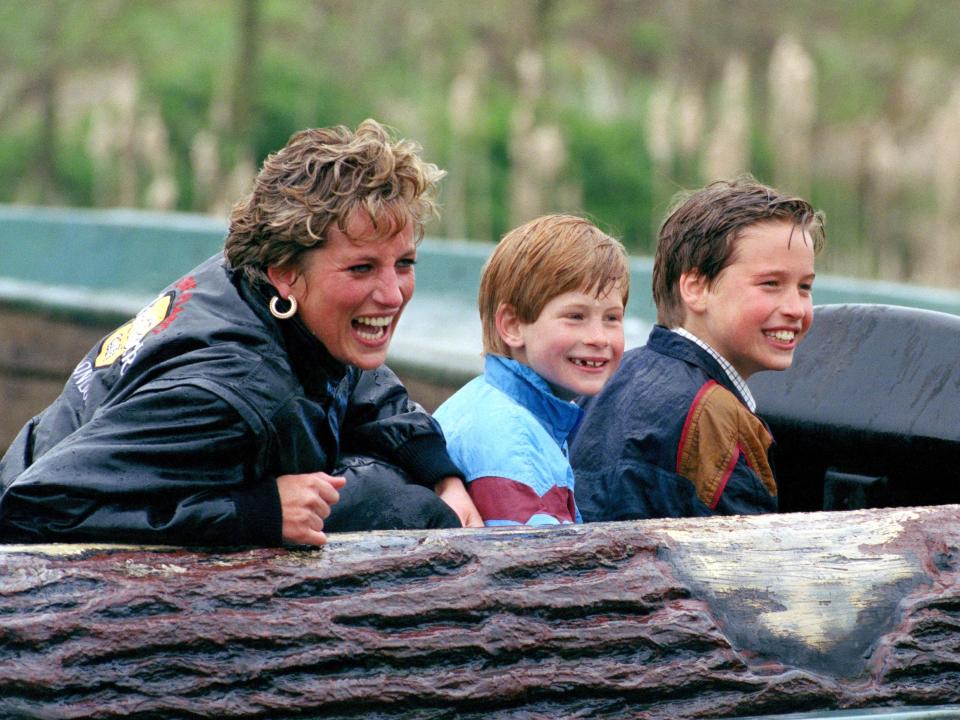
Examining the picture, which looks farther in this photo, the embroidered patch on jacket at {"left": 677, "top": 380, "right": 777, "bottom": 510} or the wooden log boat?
the embroidered patch on jacket at {"left": 677, "top": 380, "right": 777, "bottom": 510}

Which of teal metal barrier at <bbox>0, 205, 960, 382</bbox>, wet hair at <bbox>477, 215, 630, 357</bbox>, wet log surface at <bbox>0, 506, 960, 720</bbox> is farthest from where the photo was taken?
teal metal barrier at <bbox>0, 205, 960, 382</bbox>

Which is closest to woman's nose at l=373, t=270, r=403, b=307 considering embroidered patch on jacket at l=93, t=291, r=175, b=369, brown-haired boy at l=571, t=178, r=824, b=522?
embroidered patch on jacket at l=93, t=291, r=175, b=369

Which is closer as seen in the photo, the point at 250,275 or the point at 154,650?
the point at 154,650

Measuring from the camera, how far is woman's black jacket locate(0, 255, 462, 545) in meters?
2.00

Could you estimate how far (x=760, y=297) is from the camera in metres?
2.82

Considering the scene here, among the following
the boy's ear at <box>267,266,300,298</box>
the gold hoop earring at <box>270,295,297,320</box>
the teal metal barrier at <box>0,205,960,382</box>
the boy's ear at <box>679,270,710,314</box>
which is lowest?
the teal metal barrier at <box>0,205,960,382</box>

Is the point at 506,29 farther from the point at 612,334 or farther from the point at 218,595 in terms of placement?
the point at 218,595

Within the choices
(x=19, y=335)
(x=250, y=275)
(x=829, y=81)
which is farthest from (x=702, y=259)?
(x=829, y=81)

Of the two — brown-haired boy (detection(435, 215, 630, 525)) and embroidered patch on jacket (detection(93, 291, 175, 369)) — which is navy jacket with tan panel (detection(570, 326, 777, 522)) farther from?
embroidered patch on jacket (detection(93, 291, 175, 369))

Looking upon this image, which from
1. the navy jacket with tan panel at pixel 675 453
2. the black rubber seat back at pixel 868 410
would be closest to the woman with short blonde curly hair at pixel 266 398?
the navy jacket with tan panel at pixel 675 453

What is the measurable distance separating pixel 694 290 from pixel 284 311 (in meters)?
0.96

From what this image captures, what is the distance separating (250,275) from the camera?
Answer: 226cm

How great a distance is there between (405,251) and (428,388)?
9.35 ft

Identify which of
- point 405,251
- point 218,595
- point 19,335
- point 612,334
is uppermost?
point 405,251
